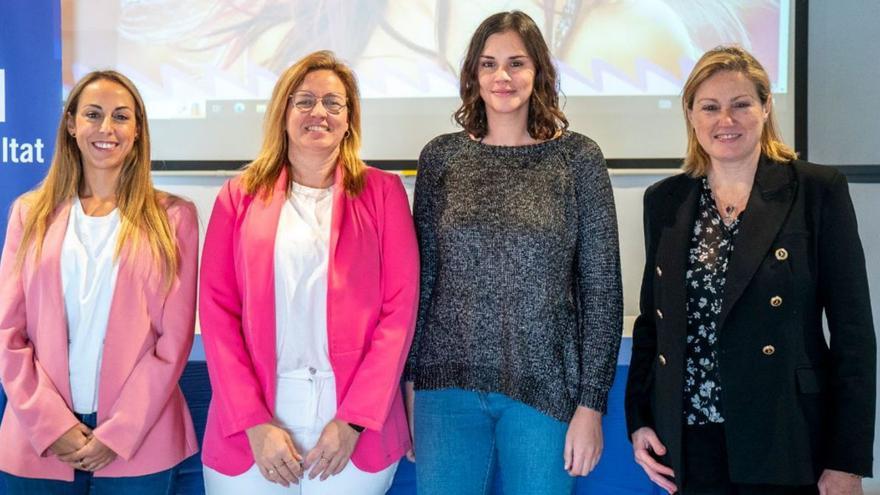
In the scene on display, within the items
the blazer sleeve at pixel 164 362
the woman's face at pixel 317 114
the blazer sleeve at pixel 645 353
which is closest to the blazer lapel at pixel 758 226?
the blazer sleeve at pixel 645 353

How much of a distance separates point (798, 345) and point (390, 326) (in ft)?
2.88

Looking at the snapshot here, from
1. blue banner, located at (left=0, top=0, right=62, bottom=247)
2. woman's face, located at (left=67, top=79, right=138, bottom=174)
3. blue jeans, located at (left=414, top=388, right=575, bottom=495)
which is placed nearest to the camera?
blue jeans, located at (left=414, top=388, right=575, bottom=495)

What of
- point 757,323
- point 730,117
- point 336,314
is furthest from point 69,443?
point 730,117

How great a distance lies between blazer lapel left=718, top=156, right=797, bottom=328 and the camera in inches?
63.6

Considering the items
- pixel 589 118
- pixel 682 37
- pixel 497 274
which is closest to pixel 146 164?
pixel 497 274

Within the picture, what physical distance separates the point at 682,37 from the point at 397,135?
3.90ft

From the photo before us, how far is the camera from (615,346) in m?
1.84

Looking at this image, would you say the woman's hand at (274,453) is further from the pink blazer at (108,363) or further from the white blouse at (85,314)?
the white blouse at (85,314)

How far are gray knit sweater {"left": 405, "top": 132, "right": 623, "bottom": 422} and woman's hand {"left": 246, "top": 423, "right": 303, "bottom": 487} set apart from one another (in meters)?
0.34

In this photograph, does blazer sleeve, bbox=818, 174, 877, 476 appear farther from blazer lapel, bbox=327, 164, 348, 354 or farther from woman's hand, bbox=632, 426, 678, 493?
blazer lapel, bbox=327, 164, 348, 354

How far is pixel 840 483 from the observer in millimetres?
1603

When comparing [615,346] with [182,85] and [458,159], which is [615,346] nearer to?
[458,159]

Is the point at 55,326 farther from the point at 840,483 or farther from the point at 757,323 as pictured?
the point at 840,483

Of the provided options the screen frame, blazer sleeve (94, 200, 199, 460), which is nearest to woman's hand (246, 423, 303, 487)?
blazer sleeve (94, 200, 199, 460)
